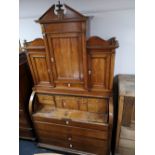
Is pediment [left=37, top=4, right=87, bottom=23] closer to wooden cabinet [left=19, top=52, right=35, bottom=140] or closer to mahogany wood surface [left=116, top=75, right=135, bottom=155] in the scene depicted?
wooden cabinet [left=19, top=52, right=35, bottom=140]

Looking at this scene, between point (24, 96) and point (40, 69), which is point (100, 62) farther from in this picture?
point (24, 96)

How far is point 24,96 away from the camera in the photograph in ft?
5.87

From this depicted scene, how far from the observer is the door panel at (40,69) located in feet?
5.00

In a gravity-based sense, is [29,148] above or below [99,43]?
below

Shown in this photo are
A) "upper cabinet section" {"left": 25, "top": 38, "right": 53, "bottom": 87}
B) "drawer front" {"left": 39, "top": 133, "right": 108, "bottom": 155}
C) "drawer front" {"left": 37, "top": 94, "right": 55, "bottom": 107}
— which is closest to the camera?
"upper cabinet section" {"left": 25, "top": 38, "right": 53, "bottom": 87}

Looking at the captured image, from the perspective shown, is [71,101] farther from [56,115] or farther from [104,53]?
[104,53]

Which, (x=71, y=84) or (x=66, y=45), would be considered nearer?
(x=66, y=45)

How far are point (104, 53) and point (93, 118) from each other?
0.71 metres

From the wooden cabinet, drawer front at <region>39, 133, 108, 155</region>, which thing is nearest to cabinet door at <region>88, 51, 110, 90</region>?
drawer front at <region>39, 133, 108, 155</region>

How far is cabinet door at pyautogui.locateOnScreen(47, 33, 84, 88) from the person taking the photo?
1.33 meters

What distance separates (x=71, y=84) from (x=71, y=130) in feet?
1.73

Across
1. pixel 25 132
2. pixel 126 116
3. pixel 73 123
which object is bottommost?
pixel 25 132

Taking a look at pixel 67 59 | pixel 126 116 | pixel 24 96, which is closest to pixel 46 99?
pixel 24 96

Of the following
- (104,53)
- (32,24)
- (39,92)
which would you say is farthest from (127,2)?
(39,92)
